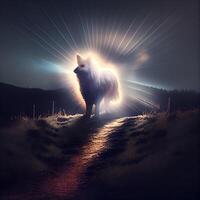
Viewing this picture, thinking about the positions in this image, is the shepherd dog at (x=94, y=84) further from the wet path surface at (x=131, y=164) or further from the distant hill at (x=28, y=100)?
the wet path surface at (x=131, y=164)

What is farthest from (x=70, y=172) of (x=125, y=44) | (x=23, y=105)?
(x=125, y=44)

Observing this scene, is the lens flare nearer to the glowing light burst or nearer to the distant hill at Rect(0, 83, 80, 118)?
the glowing light burst

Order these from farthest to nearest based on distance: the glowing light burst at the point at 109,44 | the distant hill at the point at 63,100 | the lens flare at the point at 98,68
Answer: the lens flare at the point at 98,68 → the glowing light burst at the point at 109,44 → the distant hill at the point at 63,100

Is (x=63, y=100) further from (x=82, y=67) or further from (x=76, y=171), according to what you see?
(x=76, y=171)

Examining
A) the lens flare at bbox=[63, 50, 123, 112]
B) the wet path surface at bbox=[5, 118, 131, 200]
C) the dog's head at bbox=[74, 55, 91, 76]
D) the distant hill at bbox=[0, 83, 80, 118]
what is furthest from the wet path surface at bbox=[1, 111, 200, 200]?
the dog's head at bbox=[74, 55, 91, 76]

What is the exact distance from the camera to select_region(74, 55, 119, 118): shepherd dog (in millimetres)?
4977

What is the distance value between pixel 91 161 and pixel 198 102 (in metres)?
1.53

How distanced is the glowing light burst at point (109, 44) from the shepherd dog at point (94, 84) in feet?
0.31

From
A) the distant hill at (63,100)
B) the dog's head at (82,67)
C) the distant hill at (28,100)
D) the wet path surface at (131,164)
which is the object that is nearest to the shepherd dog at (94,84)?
the dog's head at (82,67)

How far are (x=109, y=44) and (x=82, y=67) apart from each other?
0.55 meters

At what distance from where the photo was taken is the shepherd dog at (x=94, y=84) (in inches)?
196

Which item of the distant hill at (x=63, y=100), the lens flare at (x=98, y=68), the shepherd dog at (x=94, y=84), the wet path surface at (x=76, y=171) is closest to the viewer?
the wet path surface at (x=76, y=171)

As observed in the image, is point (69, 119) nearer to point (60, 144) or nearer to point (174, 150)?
point (60, 144)

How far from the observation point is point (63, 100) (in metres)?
4.92
